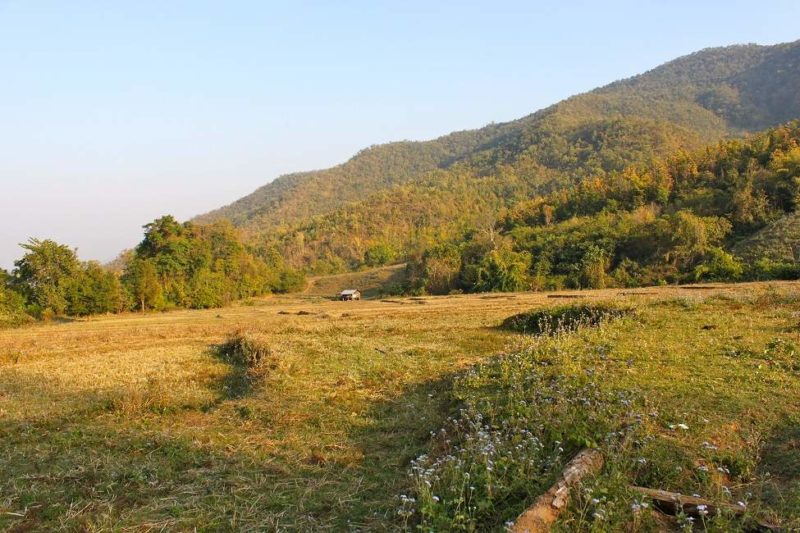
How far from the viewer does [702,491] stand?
14.7 ft

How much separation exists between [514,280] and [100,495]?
39248 millimetres

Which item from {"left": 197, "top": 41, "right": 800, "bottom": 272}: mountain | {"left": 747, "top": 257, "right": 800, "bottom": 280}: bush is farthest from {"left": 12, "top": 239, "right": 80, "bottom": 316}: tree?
{"left": 747, "top": 257, "right": 800, "bottom": 280}: bush

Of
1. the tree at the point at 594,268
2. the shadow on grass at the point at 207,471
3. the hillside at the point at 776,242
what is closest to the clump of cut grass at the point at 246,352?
the shadow on grass at the point at 207,471

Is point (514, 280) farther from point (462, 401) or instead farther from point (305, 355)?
point (462, 401)

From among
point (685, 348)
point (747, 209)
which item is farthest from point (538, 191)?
point (685, 348)

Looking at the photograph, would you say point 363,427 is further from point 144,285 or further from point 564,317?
point 144,285

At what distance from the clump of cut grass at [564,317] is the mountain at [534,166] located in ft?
146

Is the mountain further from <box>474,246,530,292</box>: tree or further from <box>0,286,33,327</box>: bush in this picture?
<box>0,286,33,327</box>: bush

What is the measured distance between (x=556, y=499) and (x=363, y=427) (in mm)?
4157

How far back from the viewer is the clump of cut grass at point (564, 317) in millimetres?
14719

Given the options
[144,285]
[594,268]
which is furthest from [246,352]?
[144,285]

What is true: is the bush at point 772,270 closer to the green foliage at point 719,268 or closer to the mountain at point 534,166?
the green foliage at point 719,268

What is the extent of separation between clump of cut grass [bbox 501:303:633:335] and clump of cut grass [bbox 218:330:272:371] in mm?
7394

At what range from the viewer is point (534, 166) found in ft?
387
